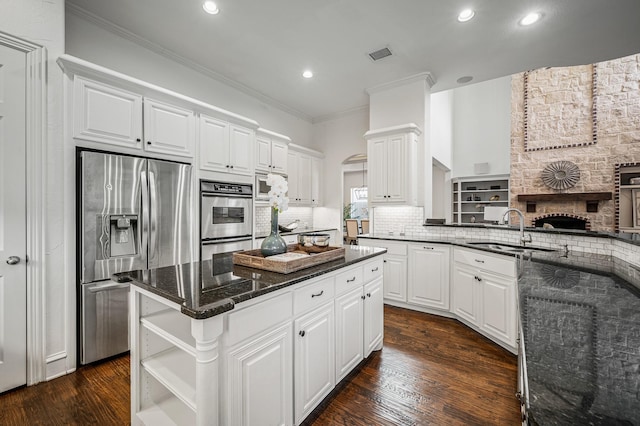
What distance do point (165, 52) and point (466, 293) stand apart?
451cm

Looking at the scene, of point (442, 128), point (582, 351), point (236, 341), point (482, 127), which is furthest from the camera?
point (482, 127)

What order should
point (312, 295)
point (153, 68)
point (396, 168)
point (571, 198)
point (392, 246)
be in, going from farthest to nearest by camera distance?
point (571, 198), point (396, 168), point (392, 246), point (153, 68), point (312, 295)

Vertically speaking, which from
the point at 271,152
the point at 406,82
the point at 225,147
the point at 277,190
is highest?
the point at 406,82

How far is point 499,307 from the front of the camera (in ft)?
8.48

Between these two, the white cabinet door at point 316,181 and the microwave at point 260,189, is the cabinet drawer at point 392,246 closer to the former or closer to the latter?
the microwave at point 260,189

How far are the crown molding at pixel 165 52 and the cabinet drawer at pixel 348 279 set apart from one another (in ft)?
11.2

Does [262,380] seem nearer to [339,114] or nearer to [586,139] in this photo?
[339,114]

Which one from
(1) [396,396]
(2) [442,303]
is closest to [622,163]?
(2) [442,303]

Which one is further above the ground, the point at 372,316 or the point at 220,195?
the point at 220,195

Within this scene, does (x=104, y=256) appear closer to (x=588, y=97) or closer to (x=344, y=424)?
(x=344, y=424)

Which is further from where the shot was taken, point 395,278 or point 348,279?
point 395,278

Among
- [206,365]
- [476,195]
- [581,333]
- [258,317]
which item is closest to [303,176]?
[258,317]

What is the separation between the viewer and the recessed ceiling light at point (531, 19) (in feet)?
8.84

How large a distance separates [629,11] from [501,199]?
602 centimetres
